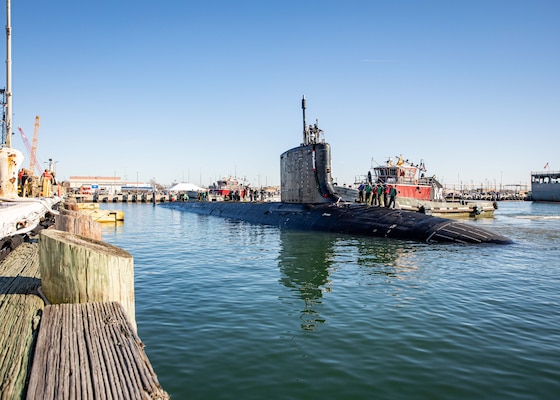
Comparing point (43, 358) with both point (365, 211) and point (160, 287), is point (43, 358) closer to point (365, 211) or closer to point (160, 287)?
point (160, 287)

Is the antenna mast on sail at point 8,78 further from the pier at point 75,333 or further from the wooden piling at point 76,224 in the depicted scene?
the pier at point 75,333

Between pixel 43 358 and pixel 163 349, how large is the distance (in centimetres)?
292

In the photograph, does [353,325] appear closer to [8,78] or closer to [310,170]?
[310,170]

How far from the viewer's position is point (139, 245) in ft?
59.1

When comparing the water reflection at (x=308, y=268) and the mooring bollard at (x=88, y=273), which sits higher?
the mooring bollard at (x=88, y=273)

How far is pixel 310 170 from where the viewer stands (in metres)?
24.1

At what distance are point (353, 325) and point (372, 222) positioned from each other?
1340 cm

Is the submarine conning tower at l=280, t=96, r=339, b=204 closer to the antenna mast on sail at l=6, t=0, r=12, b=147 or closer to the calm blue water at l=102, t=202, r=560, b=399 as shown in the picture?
the calm blue water at l=102, t=202, r=560, b=399

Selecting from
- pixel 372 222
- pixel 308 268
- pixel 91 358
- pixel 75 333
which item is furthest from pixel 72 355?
pixel 372 222

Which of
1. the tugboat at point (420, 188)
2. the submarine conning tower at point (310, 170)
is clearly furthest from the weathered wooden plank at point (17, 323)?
the tugboat at point (420, 188)

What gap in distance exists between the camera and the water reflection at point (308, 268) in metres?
7.95

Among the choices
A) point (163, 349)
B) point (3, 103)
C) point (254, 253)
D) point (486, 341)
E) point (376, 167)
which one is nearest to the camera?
point (163, 349)

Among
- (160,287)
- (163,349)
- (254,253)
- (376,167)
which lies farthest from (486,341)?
(376,167)

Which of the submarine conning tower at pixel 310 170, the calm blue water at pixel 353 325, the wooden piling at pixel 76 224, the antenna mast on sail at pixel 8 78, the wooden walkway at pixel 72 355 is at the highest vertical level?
the antenna mast on sail at pixel 8 78
